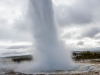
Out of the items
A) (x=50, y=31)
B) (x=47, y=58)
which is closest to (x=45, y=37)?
(x=50, y=31)

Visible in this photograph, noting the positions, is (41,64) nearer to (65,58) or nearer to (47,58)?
(47,58)

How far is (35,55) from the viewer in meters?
27.2

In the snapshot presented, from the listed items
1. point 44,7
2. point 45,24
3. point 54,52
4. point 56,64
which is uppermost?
point 44,7

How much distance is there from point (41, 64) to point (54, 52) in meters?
2.29

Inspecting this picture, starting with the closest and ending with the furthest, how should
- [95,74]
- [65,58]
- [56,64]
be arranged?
[95,74]
[56,64]
[65,58]

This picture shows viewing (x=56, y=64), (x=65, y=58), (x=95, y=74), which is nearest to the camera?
(x=95, y=74)

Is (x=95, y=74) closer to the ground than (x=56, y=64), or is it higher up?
closer to the ground

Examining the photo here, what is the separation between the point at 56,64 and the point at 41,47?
295 centimetres

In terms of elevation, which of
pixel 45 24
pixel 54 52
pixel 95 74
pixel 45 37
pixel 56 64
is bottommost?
pixel 95 74

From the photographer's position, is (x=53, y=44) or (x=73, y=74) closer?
(x=73, y=74)

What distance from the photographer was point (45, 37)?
26.6m

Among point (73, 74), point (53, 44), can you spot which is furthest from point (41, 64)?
point (73, 74)

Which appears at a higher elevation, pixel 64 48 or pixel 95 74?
pixel 64 48

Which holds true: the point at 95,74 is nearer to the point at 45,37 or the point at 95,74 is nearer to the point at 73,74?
the point at 73,74
